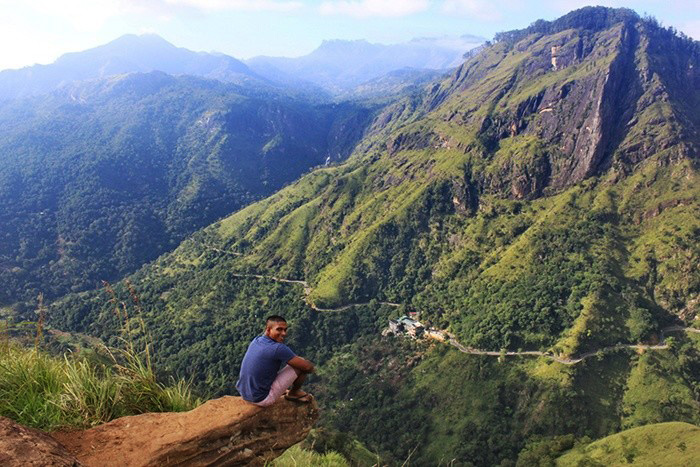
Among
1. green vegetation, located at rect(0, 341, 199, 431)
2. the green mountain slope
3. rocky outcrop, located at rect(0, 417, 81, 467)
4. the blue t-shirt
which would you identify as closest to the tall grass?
green vegetation, located at rect(0, 341, 199, 431)

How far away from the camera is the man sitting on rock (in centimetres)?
852

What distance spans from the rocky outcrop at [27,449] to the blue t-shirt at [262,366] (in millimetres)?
3257

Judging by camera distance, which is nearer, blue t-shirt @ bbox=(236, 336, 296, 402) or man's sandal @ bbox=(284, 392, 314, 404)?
blue t-shirt @ bbox=(236, 336, 296, 402)

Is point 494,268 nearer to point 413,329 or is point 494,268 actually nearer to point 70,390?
point 413,329

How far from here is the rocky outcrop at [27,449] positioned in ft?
17.5

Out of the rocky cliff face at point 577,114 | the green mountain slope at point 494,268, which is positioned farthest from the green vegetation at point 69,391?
the rocky cliff face at point 577,114

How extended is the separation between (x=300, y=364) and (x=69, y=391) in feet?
13.7

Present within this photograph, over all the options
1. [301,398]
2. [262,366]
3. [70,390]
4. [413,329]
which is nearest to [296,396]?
[301,398]

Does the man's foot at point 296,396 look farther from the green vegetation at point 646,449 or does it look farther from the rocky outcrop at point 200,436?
the green vegetation at point 646,449

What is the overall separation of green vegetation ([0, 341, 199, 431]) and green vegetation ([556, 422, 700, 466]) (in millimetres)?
56536

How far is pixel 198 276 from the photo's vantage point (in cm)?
12850

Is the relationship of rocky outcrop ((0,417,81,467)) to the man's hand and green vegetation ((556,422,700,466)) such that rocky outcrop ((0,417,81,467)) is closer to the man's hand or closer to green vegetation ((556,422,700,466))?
the man's hand

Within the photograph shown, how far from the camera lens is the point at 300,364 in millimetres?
8562

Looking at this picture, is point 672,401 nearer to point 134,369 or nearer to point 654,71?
point 134,369
